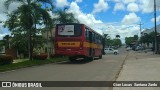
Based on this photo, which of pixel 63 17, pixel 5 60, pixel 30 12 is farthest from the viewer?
pixel 63 17

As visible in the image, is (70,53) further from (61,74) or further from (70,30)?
(61,74)

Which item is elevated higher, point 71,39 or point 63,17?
point 63,17

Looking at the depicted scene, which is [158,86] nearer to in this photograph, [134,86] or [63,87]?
[134,86]

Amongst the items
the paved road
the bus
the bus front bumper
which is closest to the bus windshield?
the bus

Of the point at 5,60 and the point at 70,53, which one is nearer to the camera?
the point at 5,60

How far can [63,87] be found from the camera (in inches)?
518

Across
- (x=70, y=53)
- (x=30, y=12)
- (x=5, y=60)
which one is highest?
(x=30, y=12)

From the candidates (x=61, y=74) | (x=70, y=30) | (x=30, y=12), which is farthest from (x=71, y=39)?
(x=61, y=74)

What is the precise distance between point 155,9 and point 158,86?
151 ft

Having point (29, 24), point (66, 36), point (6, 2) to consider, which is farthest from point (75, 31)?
point (6, 2)

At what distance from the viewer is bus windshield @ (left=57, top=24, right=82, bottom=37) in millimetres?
30938

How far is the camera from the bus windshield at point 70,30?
30.9m

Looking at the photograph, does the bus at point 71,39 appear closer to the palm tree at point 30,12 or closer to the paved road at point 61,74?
the palm tree at point 30,12

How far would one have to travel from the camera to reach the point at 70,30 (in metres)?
31.1
